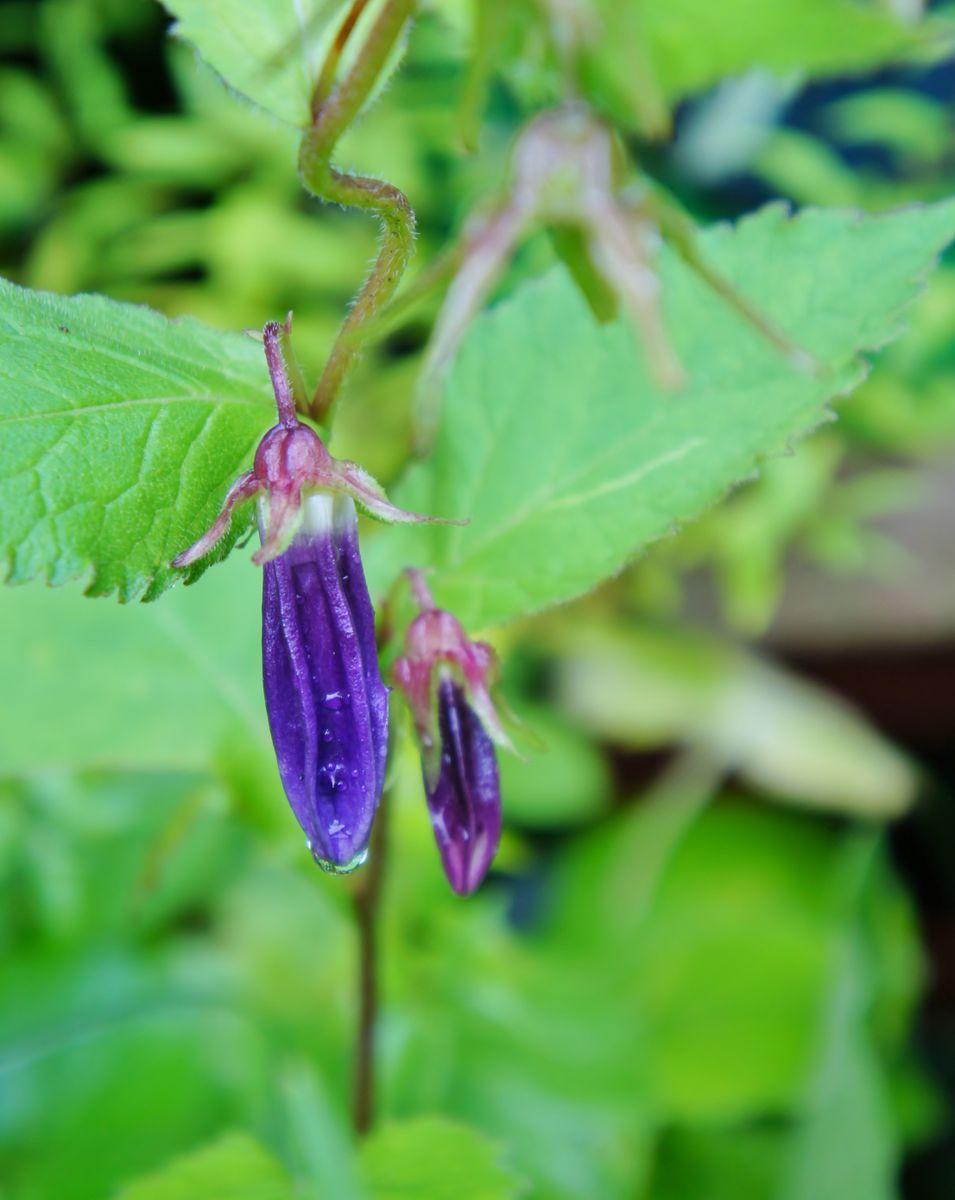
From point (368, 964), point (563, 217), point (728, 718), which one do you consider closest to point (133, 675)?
point (368, 964)

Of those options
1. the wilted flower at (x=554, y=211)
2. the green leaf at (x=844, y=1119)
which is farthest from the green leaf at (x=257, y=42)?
the green leaf at (x=844, y=1119)

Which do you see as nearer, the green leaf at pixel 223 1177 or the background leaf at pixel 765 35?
the green leaf at pixel 223 1177

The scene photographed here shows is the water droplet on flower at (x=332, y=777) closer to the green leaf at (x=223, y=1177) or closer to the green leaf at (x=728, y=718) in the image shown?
the green leaf at (x=223, y=1177)

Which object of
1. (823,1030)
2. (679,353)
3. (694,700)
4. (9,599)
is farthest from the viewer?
(694,700)

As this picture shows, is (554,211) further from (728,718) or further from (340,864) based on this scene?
(728,718)

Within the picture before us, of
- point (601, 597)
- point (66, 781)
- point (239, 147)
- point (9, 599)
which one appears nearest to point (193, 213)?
point (239, 147)

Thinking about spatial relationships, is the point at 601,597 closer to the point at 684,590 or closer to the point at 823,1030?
the point at 684,590
